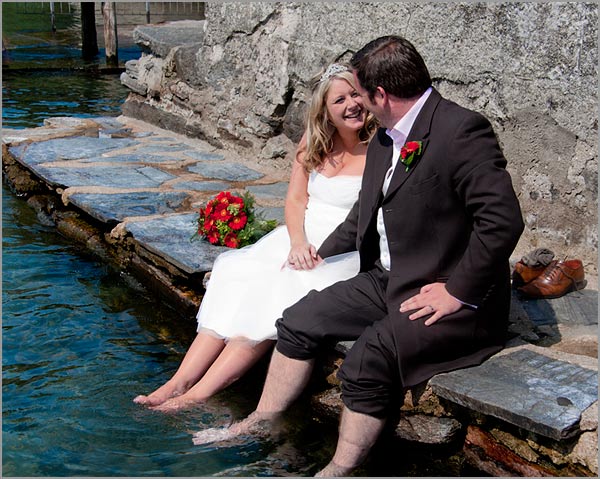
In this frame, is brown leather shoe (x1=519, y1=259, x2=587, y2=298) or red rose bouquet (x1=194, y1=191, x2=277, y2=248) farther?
red rose bouquet (x1=194, y1=191, x2=277, y2=248)

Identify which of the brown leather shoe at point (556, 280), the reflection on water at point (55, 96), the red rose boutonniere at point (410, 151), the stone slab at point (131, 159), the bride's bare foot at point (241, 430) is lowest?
the bride's bare foot at point (241, 430)

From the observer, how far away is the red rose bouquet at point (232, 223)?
5223mm

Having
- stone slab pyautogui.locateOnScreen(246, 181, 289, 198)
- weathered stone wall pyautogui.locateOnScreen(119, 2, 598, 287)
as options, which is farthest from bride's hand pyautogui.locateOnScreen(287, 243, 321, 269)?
stone slab pyautogui.locateOnScreen(246, 181, 289, 198)

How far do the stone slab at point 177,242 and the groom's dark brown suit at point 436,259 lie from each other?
1493 mm

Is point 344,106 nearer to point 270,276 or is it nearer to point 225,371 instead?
point 270,276

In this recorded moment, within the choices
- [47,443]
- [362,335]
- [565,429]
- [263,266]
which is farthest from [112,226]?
[565,429]

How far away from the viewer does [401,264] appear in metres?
3.50

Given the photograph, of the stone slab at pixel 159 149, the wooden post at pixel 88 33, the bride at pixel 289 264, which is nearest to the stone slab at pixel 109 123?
the stone slab at pixel 159 149

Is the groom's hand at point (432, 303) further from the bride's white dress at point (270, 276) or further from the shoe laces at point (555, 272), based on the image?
the shoe laces at point (555, 272)

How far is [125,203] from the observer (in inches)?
244

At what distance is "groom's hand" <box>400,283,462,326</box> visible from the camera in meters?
3.32

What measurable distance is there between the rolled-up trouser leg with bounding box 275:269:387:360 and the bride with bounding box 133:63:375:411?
9.3 inches

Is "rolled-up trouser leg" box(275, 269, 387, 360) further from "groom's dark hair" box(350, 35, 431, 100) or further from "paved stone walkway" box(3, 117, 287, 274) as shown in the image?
"paved stone walkway" box(3, 117, 287, 274)

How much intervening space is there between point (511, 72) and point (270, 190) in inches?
91.1
